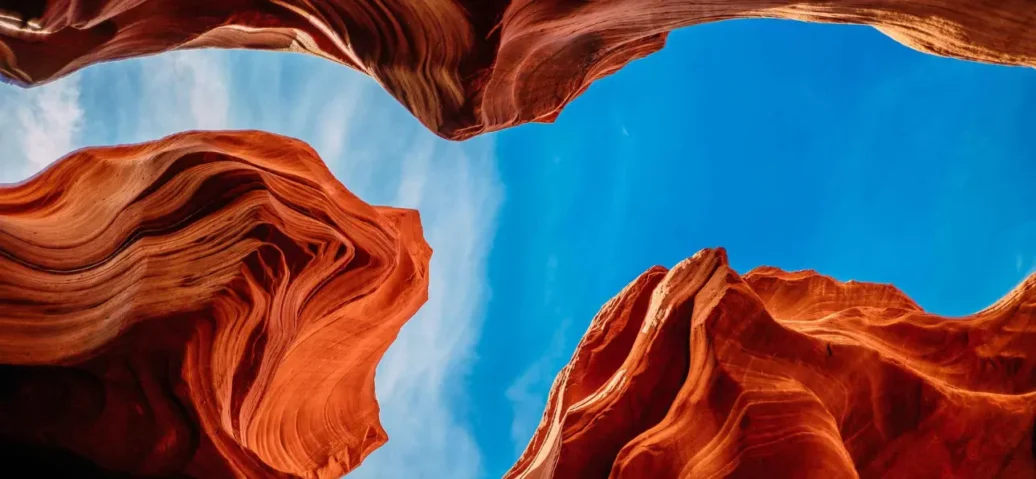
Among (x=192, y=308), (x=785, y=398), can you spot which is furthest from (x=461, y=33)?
(x=785, y=398)

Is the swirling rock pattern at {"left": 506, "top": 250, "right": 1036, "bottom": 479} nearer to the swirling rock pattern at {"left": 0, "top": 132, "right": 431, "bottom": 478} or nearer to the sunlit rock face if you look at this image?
the sunlit rock face

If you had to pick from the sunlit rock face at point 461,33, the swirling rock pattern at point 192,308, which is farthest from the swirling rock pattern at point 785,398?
the swirling rock pattern at point 192,308

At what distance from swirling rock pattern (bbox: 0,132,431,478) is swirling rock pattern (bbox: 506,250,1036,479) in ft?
14.4

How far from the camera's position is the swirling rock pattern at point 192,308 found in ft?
24.1

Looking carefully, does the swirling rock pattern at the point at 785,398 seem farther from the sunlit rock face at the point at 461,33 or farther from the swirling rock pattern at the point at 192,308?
the swirling rock pattern at the point at 192,308

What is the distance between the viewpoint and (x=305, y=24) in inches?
362

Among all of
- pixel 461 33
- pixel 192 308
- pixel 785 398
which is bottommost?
pixel 785 398

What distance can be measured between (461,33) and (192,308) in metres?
4.98

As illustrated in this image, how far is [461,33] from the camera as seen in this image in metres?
7.83

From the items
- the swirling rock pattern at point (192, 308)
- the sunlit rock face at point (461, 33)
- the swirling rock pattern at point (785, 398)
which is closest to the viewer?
the sunlit rock face at point (461, 33)

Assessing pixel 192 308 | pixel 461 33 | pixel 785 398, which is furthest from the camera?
pixel 785 398

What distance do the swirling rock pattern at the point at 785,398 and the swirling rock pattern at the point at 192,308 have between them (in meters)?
4.38

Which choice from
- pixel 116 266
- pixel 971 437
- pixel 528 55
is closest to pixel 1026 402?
Answer: pixel 971 437

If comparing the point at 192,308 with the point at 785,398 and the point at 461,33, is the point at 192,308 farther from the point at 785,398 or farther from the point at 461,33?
the point at 785,398
